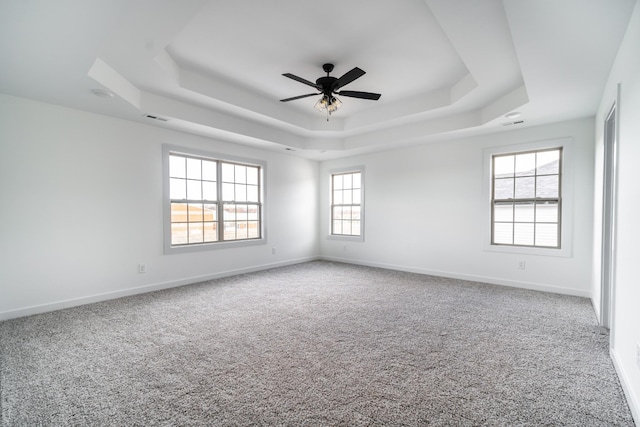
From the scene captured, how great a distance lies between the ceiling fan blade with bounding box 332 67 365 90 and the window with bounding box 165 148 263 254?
9.08 ft

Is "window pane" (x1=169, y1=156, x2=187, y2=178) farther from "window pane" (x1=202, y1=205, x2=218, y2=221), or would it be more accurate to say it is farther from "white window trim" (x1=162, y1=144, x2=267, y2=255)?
"window pane" (x1=202, y1=205, x2=218, y2=221)

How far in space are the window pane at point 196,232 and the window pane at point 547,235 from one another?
5.36m

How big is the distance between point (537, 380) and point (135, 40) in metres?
4.17

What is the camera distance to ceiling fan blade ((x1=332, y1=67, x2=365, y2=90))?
2824mm

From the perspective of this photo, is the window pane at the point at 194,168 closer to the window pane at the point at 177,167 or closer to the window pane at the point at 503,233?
the window pane at the point at 177,167

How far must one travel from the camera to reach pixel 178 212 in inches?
184

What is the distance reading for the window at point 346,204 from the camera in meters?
6.50

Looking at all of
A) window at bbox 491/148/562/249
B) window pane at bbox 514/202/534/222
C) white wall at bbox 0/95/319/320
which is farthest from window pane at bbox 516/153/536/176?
white wall at bbox 0/95/319/320

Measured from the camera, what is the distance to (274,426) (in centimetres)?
160

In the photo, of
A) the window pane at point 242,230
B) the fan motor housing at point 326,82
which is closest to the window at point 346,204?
the window pane at point 242,230

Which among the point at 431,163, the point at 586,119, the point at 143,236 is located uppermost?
the point at 586,119

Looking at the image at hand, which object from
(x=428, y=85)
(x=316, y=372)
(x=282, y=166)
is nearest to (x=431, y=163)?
(x=428, y=85)

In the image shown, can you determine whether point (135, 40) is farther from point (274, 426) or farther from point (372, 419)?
point (372, 419)

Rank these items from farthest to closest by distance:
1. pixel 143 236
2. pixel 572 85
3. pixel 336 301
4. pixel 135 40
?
pixel 143 236 → pixel 336 301 → pixel 572 85 → pixel 135 40
